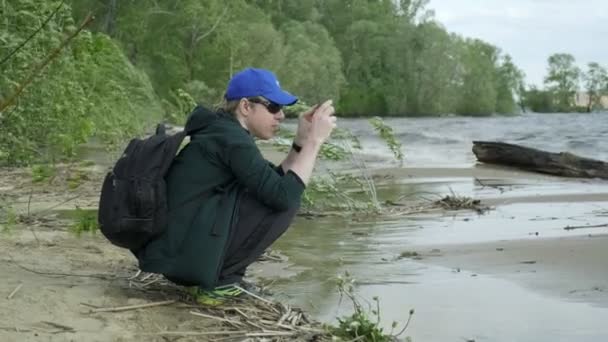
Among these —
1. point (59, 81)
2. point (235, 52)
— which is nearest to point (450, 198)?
point (59, 81)

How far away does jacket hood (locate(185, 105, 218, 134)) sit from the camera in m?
4.66

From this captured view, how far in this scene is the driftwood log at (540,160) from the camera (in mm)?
15474

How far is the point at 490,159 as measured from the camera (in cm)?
1820

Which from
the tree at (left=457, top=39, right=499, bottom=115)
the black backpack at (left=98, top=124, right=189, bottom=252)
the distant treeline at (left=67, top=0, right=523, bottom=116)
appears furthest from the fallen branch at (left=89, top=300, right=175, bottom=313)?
the tree at (left=457, top=39, right=499, bottom=115)

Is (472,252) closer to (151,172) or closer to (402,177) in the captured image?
(151,172)

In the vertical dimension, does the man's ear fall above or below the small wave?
above

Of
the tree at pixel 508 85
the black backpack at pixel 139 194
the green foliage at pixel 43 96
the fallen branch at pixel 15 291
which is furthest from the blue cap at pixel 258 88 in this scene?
the tree at pixel 508 85

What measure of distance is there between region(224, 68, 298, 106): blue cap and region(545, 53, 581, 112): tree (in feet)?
397

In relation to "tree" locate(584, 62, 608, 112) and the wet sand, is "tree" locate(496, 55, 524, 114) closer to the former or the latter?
"tree" locate(584, 62, 608, 112)

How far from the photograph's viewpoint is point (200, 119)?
468cm

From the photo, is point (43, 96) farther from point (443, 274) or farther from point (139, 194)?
point (139, 194)

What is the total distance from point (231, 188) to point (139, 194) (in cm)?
46

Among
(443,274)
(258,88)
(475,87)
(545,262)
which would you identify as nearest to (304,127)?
(258,88)

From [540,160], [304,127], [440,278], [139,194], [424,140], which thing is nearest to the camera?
[139,194]
